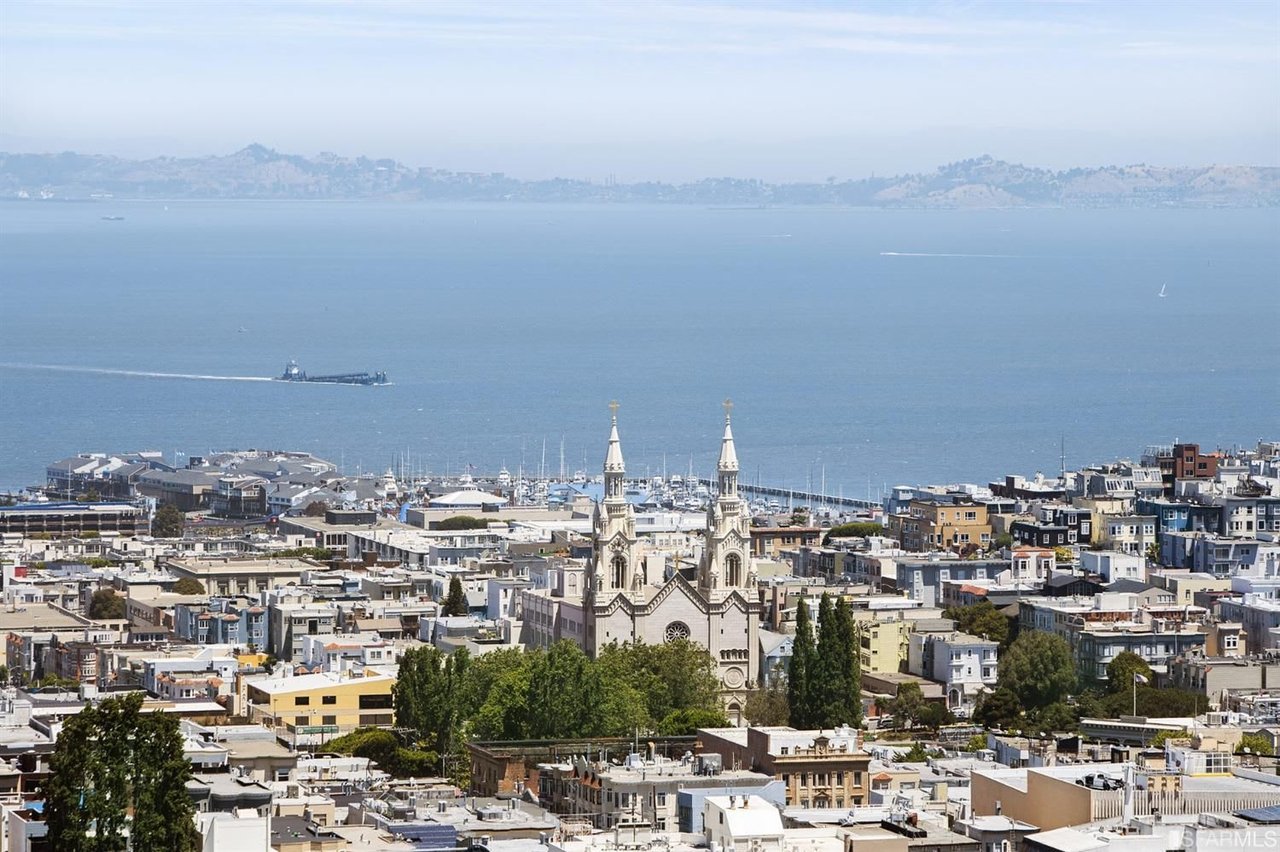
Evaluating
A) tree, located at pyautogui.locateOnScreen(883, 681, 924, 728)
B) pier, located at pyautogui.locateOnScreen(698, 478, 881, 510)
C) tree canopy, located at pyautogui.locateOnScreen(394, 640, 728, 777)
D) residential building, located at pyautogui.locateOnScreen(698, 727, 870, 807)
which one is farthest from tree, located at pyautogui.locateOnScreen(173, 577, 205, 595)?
pier, located at pyautogui.locateOnScreen(698, 478, 881, 510)

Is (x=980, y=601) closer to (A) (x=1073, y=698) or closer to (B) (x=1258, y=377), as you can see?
(A) (x=1073, y=698)

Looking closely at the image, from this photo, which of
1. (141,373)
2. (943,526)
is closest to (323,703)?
(943,526)

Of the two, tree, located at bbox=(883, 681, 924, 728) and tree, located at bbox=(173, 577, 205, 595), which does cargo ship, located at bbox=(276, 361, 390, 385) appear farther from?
tree, located at bbox=(883, 681, 924, 728)

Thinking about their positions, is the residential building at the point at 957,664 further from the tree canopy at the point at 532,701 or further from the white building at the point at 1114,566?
the white building at the point at 1114,566

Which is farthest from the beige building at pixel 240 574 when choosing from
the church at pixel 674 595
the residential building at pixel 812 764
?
the residential building at pixel 812 764

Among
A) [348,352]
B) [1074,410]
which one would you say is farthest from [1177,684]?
[348,352]

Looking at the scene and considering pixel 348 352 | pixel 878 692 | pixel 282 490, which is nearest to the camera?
pixel 878 692

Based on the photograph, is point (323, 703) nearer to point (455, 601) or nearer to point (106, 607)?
point (455, 601)
